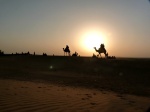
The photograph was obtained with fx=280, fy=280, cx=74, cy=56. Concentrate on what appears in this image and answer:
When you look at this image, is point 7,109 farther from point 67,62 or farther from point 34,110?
point 67,62

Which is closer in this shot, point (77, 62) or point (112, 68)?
point (112, 68)

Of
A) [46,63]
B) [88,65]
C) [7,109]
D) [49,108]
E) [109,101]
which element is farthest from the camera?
[46,63]

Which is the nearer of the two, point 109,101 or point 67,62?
point 109,101

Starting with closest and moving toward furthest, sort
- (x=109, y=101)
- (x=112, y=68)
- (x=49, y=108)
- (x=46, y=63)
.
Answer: (x=49, y=108) < (x=109, y=101) < (x=112, y=68) < (x=46, y=63)

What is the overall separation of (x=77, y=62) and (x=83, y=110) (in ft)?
86.4

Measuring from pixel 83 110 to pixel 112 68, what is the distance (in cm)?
2205

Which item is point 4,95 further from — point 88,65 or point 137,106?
point 88,65

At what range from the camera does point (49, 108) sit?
27.2 feet

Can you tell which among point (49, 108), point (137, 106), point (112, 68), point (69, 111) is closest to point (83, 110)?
point (69, 111)

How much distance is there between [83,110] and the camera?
330 inches

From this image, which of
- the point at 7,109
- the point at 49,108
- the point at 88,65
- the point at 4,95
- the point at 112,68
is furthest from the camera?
the point at 88,65

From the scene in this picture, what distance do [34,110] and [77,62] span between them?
26950 millimetres

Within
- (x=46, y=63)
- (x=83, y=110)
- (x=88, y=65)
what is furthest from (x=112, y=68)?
(x=83, y=110)

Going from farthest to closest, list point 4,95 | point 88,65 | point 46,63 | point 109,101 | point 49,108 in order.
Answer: point 46,63
point 88,65
point 109,101
point 4,95
point 49,108
